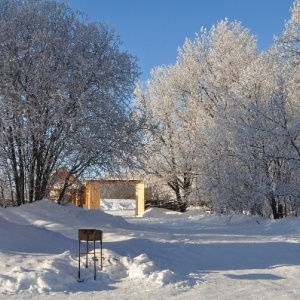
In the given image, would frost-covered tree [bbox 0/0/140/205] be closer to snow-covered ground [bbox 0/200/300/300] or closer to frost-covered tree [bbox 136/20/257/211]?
snow-covered ground [bbox 0/200/300/300]

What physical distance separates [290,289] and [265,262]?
285 centimetres

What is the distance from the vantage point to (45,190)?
19.2m

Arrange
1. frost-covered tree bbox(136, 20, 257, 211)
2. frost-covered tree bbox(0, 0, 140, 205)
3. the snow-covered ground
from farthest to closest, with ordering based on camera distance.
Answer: frost-covered tree bbox(136, 20, 257, 211)
frost-covered tree bbox(0, 0, 140, 205)
the snow-covered ground

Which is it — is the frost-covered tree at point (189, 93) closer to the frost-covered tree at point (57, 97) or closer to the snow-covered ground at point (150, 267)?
the frost-covered tree at point (57, 97)

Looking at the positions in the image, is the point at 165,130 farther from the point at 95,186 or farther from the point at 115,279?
the point at 115,279

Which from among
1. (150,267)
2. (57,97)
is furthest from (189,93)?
(150,267)

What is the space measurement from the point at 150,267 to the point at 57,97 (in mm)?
9946

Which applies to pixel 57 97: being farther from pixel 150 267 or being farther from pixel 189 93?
pixel 189 93

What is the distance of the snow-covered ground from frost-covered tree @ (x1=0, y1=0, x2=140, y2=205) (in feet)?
10.5

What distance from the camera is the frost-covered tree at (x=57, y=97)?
17.6 metres

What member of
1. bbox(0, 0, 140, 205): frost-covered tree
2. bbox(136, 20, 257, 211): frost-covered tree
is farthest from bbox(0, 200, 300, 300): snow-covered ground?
bbox(136, 20, 257, 211): frost-covered tree

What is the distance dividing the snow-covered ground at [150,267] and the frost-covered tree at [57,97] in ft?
10.5

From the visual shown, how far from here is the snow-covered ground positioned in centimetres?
774

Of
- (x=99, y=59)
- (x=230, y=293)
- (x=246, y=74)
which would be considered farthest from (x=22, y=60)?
(x=230, y=293)
